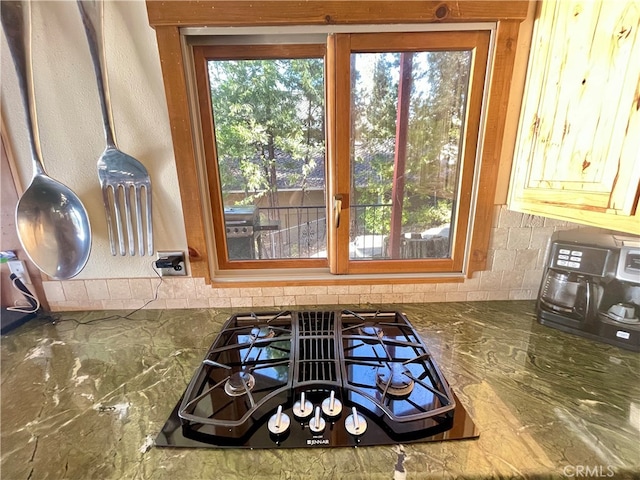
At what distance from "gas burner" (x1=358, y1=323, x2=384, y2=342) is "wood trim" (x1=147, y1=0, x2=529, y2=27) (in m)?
0.99

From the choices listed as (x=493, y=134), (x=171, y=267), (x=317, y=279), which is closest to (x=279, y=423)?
(x=317, y=279)

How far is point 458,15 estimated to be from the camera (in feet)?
3.02

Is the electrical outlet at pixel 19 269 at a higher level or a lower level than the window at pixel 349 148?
lower

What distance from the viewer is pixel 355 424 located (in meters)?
0.63

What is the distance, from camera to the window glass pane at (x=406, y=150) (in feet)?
3.36

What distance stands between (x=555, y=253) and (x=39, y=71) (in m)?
1.81

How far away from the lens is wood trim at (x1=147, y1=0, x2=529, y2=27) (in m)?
0.90

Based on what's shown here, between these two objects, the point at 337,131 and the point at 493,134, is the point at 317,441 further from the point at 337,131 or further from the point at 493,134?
the point at 493,134

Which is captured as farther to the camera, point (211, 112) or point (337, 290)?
point (337, 290)

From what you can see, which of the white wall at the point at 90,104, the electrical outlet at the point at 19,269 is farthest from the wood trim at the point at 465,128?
the electrical outlet at the point at 19,269

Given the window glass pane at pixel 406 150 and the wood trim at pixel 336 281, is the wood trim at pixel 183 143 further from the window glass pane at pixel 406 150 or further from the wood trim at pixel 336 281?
the window glass pane at pixel 406 150

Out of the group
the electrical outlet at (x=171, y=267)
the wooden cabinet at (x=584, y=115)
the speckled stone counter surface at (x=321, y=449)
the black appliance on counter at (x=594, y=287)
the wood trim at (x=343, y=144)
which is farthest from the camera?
the electrical outlet at (x=171, y=267)

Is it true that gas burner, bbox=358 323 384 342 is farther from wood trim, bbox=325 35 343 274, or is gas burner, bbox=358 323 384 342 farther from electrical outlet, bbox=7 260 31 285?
electrical outlet, bbox=7 260 31 285

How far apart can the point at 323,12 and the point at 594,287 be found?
1.21 meters
